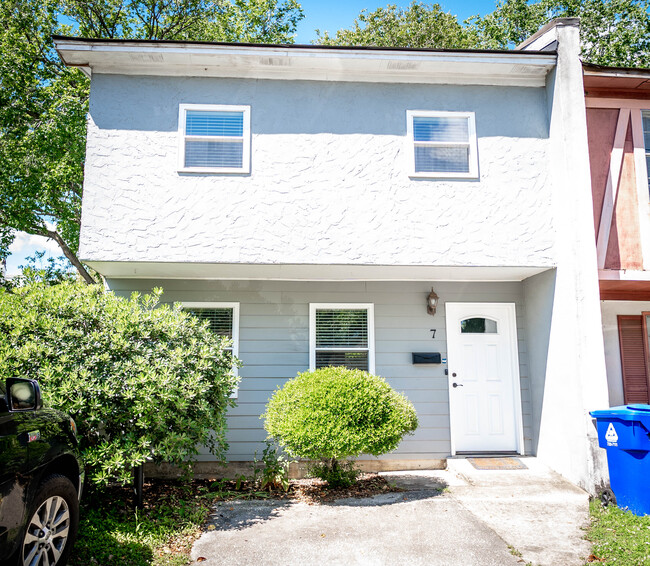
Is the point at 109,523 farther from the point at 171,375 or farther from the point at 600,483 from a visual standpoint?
the point at 600,483

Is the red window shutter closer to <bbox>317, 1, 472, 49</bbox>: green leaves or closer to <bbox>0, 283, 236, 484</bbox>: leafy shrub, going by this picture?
<bbox>0, 283, 236, 484</bbox>: leafy shrub

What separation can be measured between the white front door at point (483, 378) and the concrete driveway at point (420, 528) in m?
1.22

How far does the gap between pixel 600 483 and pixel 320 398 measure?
12.1ft

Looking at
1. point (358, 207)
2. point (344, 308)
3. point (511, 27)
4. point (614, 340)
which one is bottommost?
point (614, 340)

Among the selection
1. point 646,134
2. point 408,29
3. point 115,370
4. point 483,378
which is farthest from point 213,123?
point 408,29

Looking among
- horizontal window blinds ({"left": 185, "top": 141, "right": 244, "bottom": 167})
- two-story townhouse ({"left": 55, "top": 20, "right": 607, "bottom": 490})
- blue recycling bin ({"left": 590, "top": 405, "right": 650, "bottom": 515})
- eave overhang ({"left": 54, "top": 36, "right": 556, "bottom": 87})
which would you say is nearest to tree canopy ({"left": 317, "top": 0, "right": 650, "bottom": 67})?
eave overhang ({"left": 54, "top": 36, "right": 556, "bottom": 87})

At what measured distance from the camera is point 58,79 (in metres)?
15.6

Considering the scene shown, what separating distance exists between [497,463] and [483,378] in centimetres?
137

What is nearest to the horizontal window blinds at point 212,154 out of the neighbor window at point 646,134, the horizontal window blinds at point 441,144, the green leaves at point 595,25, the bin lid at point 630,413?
the horizontal window blinds at point 441,144

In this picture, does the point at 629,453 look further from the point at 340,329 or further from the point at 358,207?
the point at 358,207

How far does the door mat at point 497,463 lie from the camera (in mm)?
7547

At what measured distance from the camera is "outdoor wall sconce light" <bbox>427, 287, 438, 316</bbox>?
8.29 meters

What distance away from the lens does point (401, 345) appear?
27.2 ft

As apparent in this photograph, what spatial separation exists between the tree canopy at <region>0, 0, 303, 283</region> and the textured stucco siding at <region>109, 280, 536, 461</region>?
720cm
